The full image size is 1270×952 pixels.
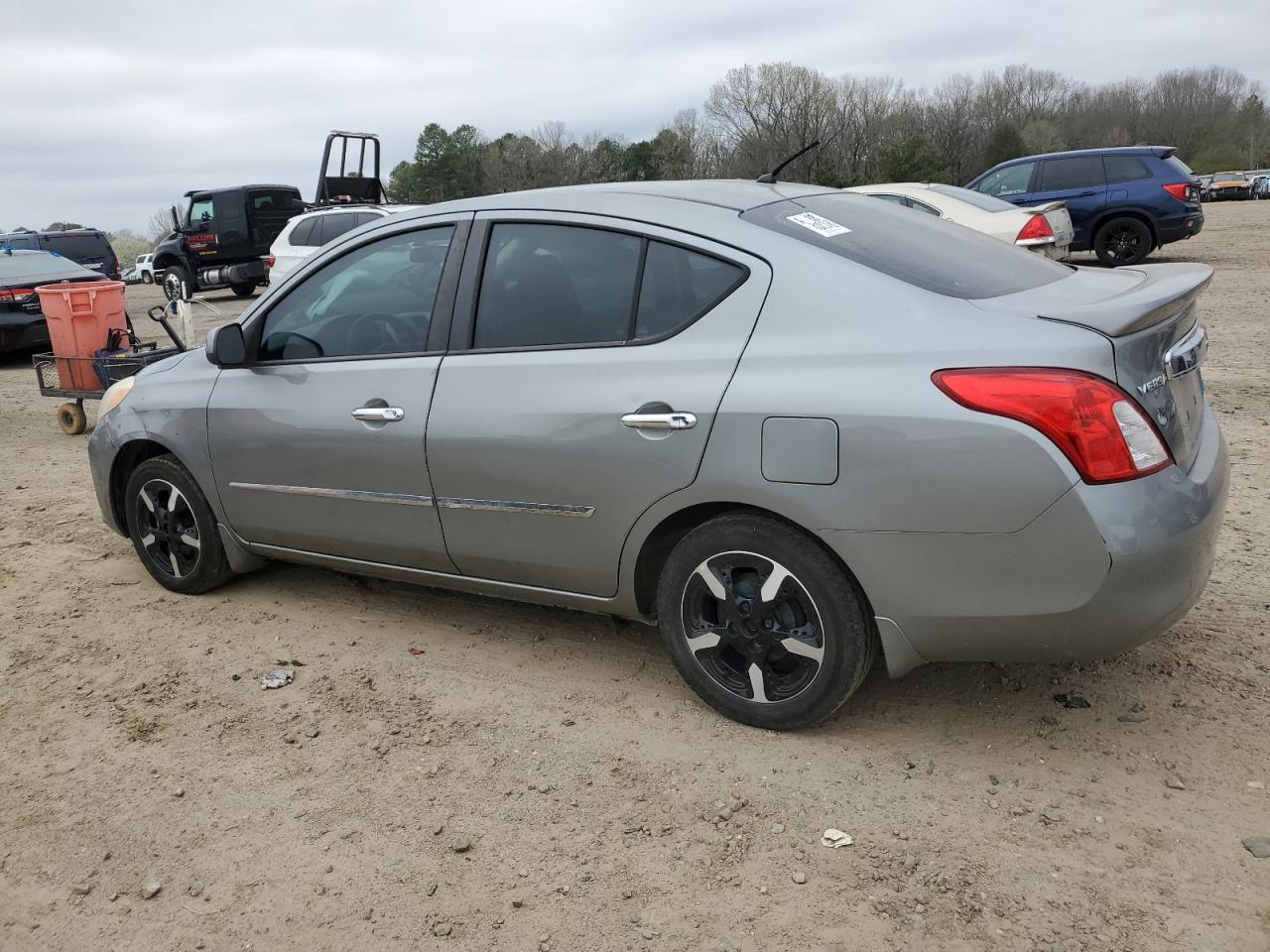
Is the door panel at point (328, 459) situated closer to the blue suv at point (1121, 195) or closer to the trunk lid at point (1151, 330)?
the trunk lid at point (1151, 330)

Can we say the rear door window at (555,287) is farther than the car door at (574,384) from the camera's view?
Yes

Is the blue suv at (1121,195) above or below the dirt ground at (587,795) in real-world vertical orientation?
above

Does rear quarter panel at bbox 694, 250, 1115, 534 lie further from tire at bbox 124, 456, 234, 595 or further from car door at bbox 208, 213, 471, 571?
tire at bbox 124, 456, 234, 595

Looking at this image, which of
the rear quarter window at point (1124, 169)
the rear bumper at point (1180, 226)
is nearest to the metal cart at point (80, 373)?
the rear quarter window at point (1124, 169)

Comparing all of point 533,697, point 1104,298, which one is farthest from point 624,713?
point 1104,298

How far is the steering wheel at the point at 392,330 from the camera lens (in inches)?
156

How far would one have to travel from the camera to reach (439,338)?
12.7ft

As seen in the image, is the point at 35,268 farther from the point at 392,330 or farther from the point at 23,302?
the point at 392,330

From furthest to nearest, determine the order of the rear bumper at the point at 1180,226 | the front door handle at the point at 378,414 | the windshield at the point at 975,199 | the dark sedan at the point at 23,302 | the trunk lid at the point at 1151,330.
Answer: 1. the rear bumper at the point at 1180,226
2. the dark sedan at the point at 23,302
3. the windshield at the point at 975,199
4. the front door handle at the point at 378,414
5. the trunk lid at the point at 1151,330

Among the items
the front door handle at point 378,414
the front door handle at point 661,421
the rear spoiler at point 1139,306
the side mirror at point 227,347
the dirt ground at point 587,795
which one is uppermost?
the rear spoiler at point 1139,306

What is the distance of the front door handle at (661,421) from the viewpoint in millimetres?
3195

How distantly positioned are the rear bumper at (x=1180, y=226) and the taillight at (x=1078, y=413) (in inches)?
568

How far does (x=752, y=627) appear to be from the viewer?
3250 millimetres

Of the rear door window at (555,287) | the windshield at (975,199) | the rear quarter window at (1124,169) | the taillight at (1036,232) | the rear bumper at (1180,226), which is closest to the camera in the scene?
the rear door window at (555,287)
